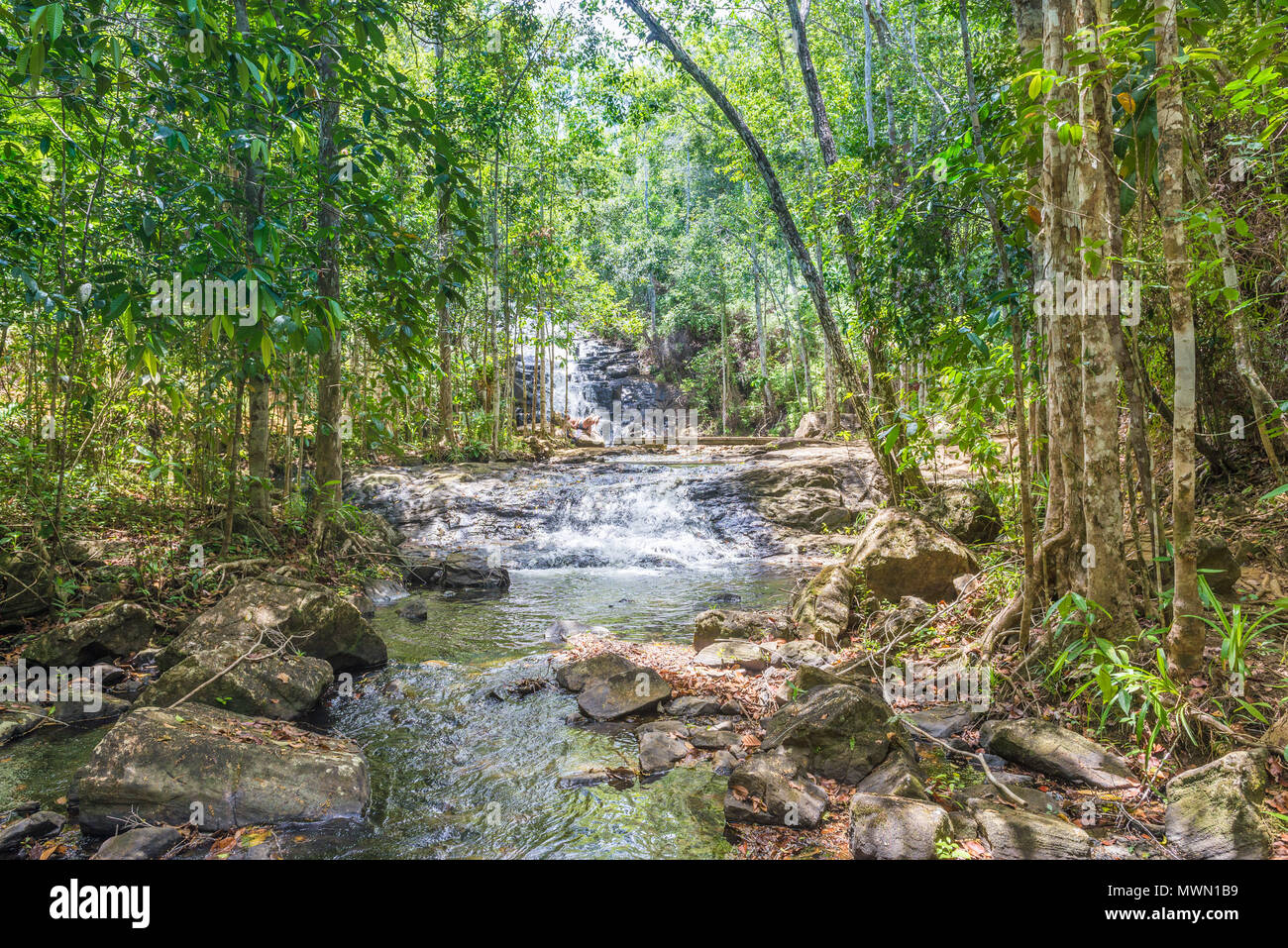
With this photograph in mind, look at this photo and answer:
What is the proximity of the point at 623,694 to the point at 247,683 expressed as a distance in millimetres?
2477

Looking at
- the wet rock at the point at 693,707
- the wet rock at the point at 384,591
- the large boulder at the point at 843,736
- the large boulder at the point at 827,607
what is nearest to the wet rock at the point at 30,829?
the wet rock at the point at 693,707

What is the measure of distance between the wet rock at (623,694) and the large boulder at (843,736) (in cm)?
109

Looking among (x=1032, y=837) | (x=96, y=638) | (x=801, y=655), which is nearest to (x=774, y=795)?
(x=1032, y=837)

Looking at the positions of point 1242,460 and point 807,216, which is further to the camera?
point 807,216

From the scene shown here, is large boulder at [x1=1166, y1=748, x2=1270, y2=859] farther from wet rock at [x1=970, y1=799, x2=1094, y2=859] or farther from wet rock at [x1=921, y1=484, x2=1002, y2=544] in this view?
wet rock at [x1=921, y1=484, x2=1002, y2=544]

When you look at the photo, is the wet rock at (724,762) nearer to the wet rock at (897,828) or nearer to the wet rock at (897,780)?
the wet rock at (897,780)

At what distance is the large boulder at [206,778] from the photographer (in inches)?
115

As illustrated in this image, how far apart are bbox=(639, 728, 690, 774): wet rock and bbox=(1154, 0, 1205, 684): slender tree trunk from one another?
258 cm

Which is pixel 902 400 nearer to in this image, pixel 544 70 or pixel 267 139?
pixel 267 139

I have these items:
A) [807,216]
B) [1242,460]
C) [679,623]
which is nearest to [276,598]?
[679,623]

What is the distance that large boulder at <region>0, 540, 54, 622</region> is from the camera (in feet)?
16.7

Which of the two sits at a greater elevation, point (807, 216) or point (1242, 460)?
point (807, 216)
